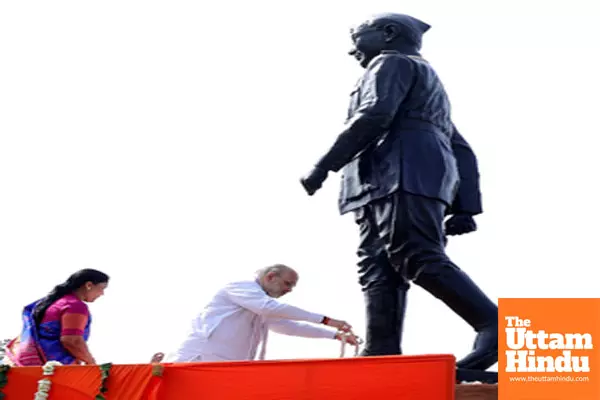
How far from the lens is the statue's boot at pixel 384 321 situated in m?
Result: 7.96

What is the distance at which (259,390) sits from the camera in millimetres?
6809

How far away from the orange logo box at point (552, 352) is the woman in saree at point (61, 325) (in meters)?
2.72

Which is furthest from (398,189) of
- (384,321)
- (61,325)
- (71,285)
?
(61,325)

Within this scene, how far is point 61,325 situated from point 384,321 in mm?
2167

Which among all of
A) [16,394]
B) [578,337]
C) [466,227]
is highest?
[466,227]

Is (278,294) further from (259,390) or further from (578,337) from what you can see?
(578,337)

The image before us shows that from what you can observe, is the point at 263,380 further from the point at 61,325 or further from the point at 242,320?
the point at 61,325

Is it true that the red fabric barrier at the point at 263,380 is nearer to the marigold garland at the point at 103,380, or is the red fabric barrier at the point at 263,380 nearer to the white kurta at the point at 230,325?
the marigold garland at the point at 103,380

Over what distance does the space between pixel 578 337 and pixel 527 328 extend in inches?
12.7

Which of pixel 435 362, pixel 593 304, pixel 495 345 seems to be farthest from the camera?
pixel 495 345

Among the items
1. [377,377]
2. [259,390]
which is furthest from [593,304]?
[259,390]

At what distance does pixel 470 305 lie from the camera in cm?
759

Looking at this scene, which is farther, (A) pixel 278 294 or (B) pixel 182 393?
(A) pixel 278 294

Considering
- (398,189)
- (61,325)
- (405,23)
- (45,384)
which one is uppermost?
(405,23)
